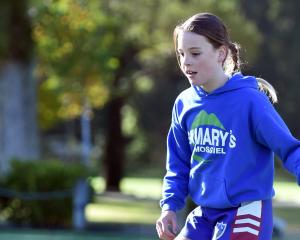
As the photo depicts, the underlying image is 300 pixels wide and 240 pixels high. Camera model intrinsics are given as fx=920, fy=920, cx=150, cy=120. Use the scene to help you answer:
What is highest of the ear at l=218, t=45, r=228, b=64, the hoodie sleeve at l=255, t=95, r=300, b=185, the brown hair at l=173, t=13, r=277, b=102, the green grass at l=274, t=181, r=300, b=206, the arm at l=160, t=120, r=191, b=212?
the brown hair at l=173, t=13, r=277, b=102

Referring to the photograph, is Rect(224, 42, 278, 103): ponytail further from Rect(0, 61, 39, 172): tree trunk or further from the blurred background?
Rect(0, 61, 39, 172): tree trunk

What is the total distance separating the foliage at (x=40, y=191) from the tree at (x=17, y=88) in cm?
240

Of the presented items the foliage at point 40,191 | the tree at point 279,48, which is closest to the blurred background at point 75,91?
the foliage at point 40,191

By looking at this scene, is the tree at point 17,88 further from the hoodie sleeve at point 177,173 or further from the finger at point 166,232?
the finger at point 166,232

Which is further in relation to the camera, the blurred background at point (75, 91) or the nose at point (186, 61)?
the blurred background at point (75, 91)

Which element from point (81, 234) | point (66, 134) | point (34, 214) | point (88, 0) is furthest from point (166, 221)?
point (66, 134)

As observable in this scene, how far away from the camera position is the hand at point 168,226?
4512 millimetres

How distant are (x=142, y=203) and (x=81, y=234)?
28.8 feet

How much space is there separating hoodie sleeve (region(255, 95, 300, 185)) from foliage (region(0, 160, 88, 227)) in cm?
1113

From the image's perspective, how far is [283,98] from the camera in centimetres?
4406

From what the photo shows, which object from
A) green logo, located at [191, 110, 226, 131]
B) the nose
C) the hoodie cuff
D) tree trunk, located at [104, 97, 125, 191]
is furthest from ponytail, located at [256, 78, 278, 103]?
tree trunk, located at [104, 97, 125, 191]

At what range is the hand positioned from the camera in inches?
178

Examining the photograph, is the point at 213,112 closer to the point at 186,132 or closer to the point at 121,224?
the point at 186,132

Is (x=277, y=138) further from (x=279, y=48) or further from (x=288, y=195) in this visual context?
(x=279, y=48)
